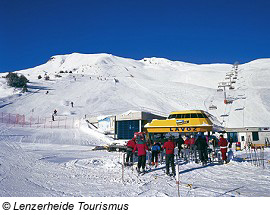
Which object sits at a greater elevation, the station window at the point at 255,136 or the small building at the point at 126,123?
the small building at the point at 126,123

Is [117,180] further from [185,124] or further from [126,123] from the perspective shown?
[126,123]

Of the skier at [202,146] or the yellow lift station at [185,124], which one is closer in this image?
the skier at [202,146]

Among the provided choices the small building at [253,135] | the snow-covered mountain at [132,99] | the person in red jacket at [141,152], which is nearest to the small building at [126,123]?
the small building at [253,135]

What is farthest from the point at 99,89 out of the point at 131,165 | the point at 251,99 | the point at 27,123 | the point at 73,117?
the point at 131,165

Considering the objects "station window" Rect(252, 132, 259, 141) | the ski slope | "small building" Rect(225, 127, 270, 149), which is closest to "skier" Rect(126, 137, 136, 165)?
the ski slope

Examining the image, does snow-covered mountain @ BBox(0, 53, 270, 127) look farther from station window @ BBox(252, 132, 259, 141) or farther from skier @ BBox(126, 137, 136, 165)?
skier @ BBox(126, 137, 136, 165)

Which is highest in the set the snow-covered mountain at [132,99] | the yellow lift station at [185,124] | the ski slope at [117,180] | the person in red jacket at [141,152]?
the snow-covered mountain at [132,99]

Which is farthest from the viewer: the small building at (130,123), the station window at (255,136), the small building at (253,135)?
the small building at (130,123)

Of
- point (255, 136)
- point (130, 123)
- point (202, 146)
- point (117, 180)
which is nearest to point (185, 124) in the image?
point (202, 146)

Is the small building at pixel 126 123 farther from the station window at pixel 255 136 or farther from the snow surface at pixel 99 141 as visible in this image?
the station window at pixel 255 136

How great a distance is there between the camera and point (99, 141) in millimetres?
24703

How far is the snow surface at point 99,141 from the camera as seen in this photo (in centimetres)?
708

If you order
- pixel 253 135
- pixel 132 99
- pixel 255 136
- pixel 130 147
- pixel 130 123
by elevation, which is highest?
pixel 132 99
